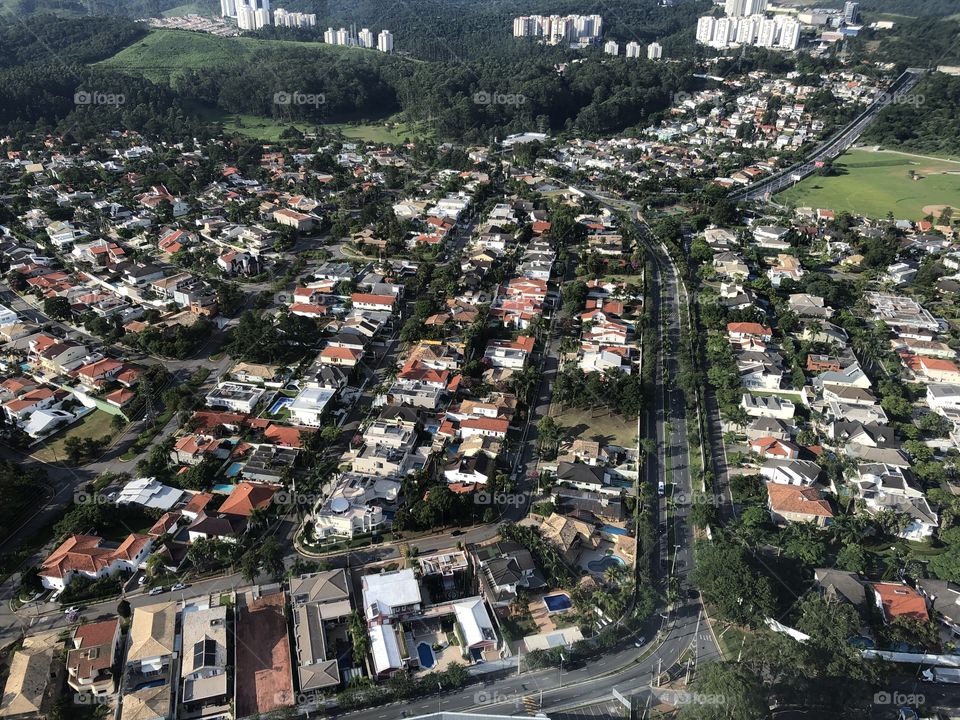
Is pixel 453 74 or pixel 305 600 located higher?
pixel 453 74

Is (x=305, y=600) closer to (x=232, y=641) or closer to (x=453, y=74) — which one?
(x=232, y=641)

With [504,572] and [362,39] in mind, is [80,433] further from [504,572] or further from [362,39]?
[362,39]

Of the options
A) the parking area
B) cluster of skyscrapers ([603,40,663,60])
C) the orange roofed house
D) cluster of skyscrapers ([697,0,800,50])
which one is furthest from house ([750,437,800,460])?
cluster of skyscrapers ([697,0,800,50])

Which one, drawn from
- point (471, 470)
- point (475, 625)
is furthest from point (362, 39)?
point (475, 625)

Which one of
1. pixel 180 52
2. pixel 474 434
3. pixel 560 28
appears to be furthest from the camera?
pixel 560 28

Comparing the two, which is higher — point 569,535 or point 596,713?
point 569,535

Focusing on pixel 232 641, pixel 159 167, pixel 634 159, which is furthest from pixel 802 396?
pixel 159 167
